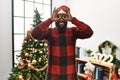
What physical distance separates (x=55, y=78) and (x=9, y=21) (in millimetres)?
1740

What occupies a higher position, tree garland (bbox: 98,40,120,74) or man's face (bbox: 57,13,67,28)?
man's face (bbox: 57,13,67,28)

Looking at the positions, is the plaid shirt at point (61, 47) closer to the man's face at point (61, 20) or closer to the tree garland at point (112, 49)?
the man's face at point (61, 20)

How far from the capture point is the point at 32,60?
2.41 meters

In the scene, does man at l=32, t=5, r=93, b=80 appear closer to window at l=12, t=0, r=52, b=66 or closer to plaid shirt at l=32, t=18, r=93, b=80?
plaid shirt at l=32, t=18, r=93, b=80

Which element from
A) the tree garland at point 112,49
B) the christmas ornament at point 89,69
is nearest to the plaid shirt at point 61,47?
the christmas ornament at point 89,69

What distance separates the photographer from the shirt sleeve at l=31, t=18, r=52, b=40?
4.71 feet

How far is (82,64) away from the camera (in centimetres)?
298

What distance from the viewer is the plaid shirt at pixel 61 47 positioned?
56.7 inches

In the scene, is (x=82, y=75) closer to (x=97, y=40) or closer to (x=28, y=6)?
(x=97, y=40)

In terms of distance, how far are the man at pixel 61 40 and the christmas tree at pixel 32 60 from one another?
959 millimetres

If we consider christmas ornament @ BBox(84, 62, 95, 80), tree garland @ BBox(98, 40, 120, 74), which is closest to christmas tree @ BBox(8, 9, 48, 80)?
christmas ornament @ BBox(84, 62, 95, 80)

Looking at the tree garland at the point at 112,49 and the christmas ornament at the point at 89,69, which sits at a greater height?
the tree garland at the point at 112,49

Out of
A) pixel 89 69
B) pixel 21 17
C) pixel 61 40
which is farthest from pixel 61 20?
pixel 21 17

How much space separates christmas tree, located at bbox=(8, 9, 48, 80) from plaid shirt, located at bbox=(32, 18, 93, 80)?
96 cm
